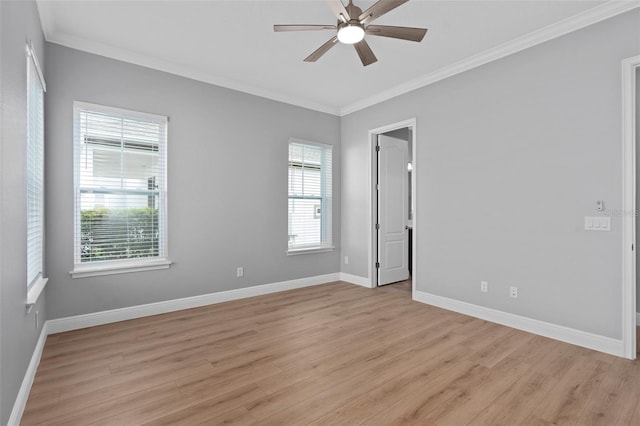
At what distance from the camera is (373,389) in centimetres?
219

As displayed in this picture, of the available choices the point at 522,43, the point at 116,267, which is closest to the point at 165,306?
the point at 116,267

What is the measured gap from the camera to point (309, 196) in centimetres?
523

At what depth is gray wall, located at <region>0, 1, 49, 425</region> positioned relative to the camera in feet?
5.32

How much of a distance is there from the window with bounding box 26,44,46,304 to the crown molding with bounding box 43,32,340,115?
0.67 m

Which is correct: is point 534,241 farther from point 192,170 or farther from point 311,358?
point 192,170

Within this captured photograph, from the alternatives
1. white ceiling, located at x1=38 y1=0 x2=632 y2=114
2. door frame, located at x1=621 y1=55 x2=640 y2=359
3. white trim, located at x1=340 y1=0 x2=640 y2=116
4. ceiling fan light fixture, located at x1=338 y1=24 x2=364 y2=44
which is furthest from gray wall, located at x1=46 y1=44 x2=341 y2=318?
door frame, located at x1=621 y1=55 x2=640 y2=359

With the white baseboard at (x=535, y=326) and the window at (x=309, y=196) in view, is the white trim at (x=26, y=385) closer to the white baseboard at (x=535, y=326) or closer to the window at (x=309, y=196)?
the window at (x=309, y=196)

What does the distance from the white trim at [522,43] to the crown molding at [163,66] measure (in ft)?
4.81

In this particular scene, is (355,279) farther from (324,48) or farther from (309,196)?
(324,48)

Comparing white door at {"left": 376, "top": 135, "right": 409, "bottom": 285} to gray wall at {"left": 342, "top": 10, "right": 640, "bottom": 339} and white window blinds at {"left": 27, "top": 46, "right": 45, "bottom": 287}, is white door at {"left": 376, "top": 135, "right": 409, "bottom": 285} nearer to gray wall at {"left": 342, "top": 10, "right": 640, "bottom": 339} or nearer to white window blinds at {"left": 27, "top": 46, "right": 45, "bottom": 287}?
gray wall at {"left": 342, "top": 10, "right": 640, "bottom": 339}

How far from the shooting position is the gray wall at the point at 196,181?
3207mm

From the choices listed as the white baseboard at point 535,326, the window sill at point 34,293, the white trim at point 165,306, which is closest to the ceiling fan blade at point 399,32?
the white baseboard at point 535,326

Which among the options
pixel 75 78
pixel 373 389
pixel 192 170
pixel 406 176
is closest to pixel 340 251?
pixel 406 176

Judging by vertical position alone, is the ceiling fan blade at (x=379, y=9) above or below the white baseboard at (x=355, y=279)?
above
